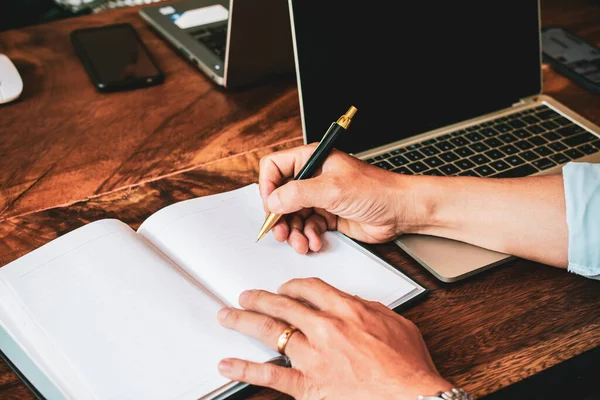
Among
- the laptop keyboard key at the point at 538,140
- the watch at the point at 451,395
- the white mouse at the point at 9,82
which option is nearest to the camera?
Answer: the watch at the point at 451,395

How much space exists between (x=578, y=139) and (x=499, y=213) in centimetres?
30

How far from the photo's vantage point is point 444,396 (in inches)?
24.5

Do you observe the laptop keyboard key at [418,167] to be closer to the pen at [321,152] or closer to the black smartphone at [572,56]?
the pen at [321,152]

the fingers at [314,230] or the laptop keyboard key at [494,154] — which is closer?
the fingers at [314,230]

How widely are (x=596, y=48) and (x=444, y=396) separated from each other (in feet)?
3.36

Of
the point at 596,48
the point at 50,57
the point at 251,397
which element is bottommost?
the point at 251,397

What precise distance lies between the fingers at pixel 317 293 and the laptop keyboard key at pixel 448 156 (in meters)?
0.38

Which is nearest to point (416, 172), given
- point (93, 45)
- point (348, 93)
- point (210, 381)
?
point (348, 93)

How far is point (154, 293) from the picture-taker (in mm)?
719

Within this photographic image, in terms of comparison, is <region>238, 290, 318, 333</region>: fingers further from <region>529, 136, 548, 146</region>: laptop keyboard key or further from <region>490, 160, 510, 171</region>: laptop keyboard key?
<region>529, 136, 548, 146</region>: laptop keyboard key

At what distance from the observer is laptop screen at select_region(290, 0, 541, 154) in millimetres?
940

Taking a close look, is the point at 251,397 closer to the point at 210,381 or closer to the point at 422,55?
the point at 210,381

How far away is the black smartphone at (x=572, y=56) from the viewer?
127cm

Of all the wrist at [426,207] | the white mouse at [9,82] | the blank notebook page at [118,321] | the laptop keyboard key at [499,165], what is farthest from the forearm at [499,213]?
the white mouse at [9,82]
